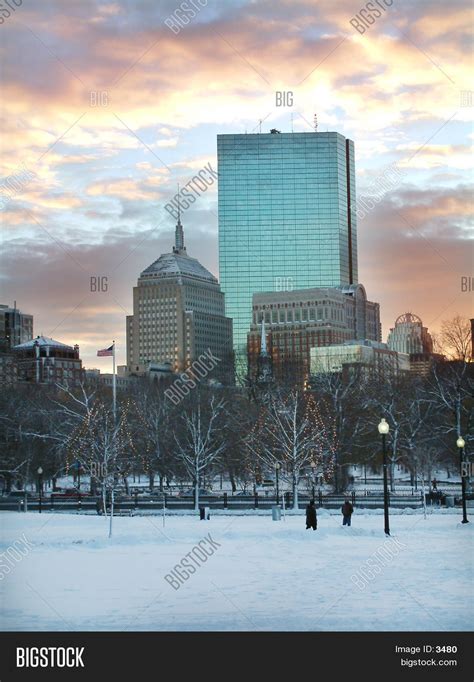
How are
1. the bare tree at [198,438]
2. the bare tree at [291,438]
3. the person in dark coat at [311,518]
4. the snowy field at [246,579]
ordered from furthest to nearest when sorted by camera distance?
the bare tree at [198,438] < the bare tree at [291,438] < the person in dark coat at [311,518] < the snowy field at [246,579]

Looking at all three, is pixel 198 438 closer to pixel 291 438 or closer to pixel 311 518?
pixel 291 438

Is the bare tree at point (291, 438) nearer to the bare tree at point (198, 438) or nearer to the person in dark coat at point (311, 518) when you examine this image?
the bare tree at point (198, 438)

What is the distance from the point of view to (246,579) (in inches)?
1025

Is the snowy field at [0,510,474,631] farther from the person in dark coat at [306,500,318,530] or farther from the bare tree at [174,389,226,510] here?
the bare tree at [174,389,226,510]

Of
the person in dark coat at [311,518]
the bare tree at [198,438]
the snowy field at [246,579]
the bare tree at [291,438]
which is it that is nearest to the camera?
the snowy field at [246,579]

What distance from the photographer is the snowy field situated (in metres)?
20.5

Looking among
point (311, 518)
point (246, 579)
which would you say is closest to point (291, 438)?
point (311, 518)

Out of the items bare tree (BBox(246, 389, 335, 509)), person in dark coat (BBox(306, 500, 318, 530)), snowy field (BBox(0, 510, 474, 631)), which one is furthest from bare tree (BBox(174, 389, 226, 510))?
snowy field (BBox(0, 510, 474, 631))

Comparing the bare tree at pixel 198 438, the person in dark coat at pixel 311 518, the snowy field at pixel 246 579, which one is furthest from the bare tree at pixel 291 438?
the snowy field at pixel 246 579

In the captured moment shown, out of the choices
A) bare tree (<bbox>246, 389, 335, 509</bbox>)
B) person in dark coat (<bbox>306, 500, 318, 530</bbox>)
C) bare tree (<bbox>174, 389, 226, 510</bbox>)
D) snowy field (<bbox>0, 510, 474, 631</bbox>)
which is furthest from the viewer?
bare tree (<bbox>174, 389, 226, 510</bbox>)

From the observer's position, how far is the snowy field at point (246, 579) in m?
20.5

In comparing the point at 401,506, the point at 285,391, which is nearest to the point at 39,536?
the point at 401,506
